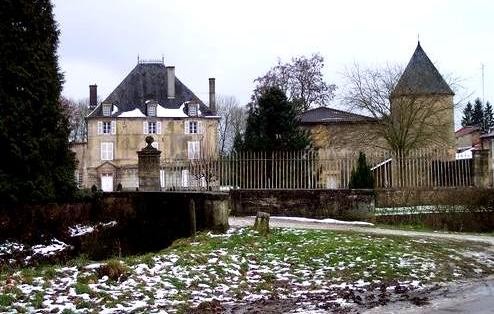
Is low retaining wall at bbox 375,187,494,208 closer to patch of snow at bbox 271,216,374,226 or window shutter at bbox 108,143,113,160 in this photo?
patch of snow at bbox 271,216,374,226

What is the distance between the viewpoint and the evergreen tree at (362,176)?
77.5ft

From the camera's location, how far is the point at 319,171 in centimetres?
2377

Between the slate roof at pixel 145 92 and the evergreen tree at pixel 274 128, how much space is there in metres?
39.8

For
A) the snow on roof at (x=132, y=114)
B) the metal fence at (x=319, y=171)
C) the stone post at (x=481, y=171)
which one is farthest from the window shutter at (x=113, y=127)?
the stone post at (x=481, y=171)

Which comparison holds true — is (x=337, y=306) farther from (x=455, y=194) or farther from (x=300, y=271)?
(x=455, y=194)

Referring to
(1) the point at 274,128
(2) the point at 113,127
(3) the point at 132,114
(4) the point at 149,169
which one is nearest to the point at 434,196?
(1) the point at 274,128

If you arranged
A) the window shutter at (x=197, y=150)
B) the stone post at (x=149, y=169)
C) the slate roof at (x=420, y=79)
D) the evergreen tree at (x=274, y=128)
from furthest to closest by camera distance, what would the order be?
1. the window shutter at (x=197, y=150)
2. the slate roof at (x=420, y=79)
3. the evergreen tree at (x=274, y=128)
4. the stone post at (x=149, y=169)

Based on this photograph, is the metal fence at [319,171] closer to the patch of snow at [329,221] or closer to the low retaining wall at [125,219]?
the patch of snow at [329,221]

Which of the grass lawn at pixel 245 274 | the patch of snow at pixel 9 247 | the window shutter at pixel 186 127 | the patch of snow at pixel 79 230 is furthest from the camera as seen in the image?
the window shutter at pixel 186 127

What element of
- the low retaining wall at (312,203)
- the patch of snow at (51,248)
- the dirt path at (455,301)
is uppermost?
the low retaining wall at (312,203)

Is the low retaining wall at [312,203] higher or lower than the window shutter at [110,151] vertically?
lower

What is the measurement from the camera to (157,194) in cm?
1878

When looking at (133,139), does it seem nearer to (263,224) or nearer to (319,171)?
(319,171)

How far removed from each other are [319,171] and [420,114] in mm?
14009
